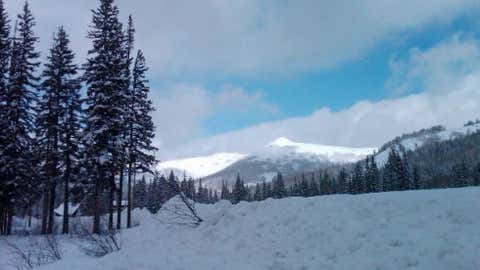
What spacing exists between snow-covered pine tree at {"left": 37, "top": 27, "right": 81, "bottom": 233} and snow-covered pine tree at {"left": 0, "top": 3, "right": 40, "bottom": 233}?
988 millimetres

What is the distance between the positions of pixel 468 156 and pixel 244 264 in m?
222

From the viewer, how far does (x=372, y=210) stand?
13.0 m

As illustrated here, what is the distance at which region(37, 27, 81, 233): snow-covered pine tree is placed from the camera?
3041 cm

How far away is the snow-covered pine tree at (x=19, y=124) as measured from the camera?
28.1 metres

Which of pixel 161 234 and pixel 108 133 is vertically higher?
pixel 108 133

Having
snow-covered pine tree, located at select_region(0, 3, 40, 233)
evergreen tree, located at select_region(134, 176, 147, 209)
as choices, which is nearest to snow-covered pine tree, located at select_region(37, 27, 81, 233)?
snow-covered pine tree, located at select_region(0, 3, 40, 233)

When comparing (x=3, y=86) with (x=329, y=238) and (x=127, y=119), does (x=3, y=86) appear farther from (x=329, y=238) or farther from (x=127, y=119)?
(x=329, y=238)

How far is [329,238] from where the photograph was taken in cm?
1172

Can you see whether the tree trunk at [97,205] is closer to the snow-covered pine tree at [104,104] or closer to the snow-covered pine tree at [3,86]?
the snow-covered pine tree at [104,104]

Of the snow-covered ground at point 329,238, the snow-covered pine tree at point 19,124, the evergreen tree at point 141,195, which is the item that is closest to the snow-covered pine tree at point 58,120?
the snow-covered pine tree at point 19,124

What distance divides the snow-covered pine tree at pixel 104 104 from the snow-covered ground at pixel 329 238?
1108cm

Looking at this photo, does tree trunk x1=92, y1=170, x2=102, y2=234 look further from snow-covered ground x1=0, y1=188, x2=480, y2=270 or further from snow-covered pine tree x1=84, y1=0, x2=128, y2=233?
snow-covered ground x1=0, y1=188, x2=480, y2=270

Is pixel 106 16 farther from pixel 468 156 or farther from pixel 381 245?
pixel 468 156

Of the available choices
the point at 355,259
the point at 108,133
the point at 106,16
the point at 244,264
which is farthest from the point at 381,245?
the point at 106,16
